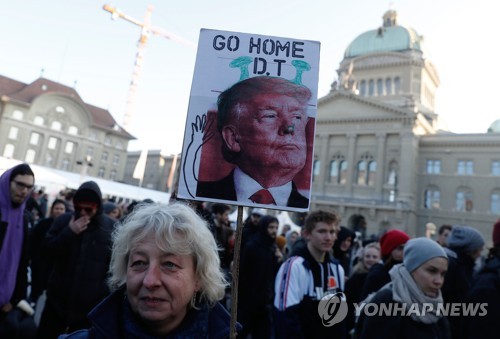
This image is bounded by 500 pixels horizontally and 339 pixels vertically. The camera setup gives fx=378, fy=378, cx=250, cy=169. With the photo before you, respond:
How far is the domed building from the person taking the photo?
125 feet

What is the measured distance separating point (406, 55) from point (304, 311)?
51972mm

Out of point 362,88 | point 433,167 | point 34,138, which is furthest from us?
point 362,88

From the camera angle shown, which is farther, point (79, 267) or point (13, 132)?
→ point (13, 132)

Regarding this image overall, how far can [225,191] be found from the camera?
245cm

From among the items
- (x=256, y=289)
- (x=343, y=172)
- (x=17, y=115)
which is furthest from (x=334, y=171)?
(x=256, y=289)

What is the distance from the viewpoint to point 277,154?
2.50 m

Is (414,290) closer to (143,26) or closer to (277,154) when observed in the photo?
(277,154)

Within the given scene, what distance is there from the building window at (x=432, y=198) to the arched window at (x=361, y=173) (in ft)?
22.1

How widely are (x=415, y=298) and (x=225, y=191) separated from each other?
4.84ft

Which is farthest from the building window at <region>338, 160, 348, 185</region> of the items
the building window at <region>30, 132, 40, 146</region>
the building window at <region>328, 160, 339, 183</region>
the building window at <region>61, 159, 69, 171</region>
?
the building window at <region>30, 132, 40, 146</region>

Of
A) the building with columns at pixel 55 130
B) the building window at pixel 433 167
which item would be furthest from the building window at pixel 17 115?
the building window at pixel 433 167

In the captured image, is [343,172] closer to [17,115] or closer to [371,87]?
[371,87]

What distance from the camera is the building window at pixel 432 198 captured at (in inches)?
1572

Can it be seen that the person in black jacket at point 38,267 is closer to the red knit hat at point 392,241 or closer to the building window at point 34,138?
the red knit hat at point 392,241
